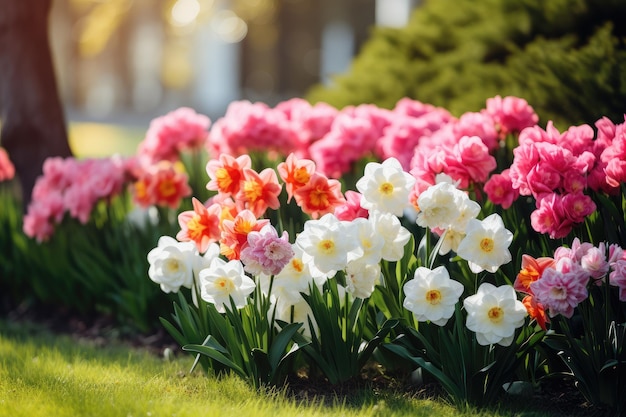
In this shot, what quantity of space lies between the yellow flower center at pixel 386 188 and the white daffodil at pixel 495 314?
471mm

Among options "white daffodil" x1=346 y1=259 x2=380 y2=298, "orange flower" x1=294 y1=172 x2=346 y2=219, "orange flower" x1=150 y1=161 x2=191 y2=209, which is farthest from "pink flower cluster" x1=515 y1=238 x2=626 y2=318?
"orange flower" x1=150 y1=161 x2=191 y2=209

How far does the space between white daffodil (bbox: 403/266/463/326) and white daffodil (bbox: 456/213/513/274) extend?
4.0 inches

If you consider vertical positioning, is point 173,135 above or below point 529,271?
above

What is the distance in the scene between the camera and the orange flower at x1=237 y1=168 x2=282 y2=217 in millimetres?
3357

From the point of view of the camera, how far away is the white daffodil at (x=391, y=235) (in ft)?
10.5

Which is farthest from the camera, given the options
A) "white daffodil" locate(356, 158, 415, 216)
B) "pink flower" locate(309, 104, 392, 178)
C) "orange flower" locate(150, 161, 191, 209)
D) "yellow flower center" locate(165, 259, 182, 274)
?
"pink flower" locate(309, 104, 392, 178)

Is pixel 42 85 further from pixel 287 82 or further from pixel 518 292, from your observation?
pixel 287 82

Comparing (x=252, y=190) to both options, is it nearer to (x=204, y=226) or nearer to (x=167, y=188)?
(x=204, y=226)

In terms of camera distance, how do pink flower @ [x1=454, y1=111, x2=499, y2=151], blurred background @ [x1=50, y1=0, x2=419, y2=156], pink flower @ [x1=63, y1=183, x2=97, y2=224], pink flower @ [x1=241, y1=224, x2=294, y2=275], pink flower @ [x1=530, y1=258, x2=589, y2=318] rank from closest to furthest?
pink flower @ [x1=530, y1=258, x2=589, y2=318] < pink flower @ [x1=241, y1=224, x2=294, y2=275] < pink flower @ [x1=454, y1=111, x2=499, y2=151] < pink flower @ [x1=63, y1=183, x2=97, y2=224] < blurred background @ [x1=50, y1=0, x2=419, y2=156]

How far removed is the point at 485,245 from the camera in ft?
10.2

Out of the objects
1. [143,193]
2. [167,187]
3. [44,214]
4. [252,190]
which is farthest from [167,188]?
[252,190]

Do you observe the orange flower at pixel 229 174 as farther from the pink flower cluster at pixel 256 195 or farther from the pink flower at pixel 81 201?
the pink flower at pixel 81 201

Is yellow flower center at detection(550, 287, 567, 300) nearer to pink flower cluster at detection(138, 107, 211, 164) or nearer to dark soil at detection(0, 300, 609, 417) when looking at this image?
dark soil at detection(0, 300, 609, 417)

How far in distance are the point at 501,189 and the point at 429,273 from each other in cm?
56
